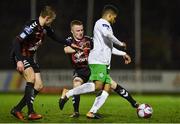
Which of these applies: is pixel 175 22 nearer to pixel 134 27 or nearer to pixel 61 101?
pixel 134 27

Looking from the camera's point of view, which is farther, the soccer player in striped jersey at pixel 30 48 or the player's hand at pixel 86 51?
the player's hand at pixel 86 51

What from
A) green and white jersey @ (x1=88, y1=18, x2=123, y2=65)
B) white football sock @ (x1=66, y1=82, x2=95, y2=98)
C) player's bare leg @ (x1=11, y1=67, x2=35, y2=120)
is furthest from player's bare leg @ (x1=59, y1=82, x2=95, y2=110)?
player's bare leg @ (x1=11, y1=67, x2=35, y2=120)

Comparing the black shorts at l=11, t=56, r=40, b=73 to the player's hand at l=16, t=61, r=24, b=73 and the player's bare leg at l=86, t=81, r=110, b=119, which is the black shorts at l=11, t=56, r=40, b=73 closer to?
the player's hand at l=16, t=61, r=24, b=73

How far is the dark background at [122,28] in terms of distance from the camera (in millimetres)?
27016

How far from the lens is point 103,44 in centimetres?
1028

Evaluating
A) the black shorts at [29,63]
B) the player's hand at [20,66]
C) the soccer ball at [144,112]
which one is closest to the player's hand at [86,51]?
the black shorts at [29,63]

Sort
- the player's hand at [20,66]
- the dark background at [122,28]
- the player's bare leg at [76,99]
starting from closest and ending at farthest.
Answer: the player's hand at [20,66]
the player's bare leg at [76,99]
the dark background at [122,28]

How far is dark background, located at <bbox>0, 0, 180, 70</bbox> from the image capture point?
27.0 metres

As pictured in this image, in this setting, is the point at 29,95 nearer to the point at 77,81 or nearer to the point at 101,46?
the point at 77,81

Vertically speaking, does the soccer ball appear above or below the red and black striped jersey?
below

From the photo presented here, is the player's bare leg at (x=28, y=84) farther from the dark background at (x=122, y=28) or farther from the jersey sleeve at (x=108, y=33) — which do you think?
the dark background at (x=122, y=28)

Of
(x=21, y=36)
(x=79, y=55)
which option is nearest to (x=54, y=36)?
(x=79, y=55)

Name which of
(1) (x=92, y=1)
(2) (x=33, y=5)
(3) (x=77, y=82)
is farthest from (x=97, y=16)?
(3) (x=77, y=82)

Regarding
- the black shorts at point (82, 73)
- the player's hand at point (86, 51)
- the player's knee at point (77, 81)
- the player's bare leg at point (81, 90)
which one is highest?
the player's hand at point (86, 51)
